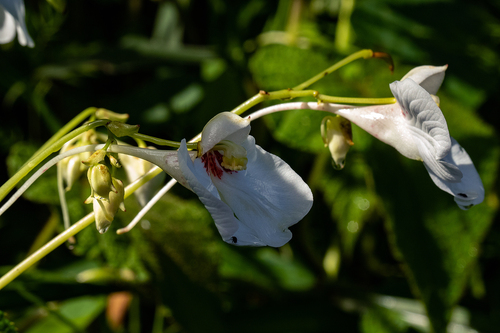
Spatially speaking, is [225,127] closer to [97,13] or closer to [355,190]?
[355,190]

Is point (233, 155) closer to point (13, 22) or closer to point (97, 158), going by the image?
point (97, 158)

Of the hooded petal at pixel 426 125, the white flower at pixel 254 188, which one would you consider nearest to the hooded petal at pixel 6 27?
the white flower at pixel 254 188

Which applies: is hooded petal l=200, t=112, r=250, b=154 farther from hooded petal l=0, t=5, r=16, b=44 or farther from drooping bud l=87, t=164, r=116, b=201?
hooded petal l=0, t=5, r=16, b=44

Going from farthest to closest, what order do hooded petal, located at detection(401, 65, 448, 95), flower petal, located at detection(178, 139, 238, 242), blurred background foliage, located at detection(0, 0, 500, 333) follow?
blurred background foliage, located at detection(0, 0, 500, 333)
hooded petal, located at detection(401, 65, 448, 95)
flower petal, located at detection(178, 139, 238, 242)

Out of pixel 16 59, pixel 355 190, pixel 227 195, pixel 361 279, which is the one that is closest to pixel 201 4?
pixel 16 59

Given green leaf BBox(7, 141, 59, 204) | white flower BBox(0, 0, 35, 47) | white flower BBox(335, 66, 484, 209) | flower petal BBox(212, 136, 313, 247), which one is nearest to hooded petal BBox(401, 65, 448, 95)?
white flower BBox(335, 66, 484, 209)

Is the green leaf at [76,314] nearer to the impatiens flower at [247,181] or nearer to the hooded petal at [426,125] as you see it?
the impatiens flower at [247,181]
